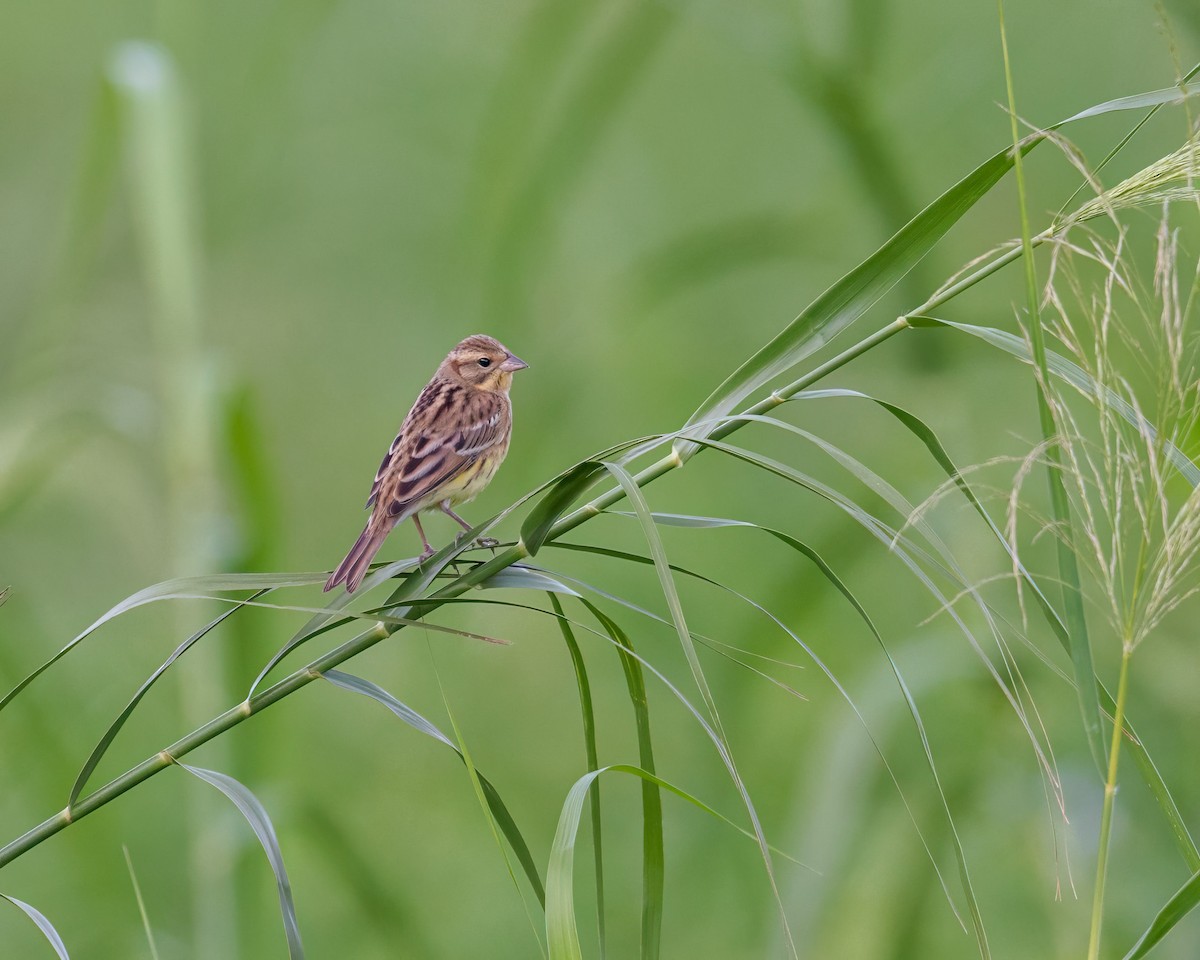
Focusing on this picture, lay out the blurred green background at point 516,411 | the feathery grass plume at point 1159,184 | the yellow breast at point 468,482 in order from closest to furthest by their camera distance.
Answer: the feathery grass plume at point 1159,184 < the yellow breast at point 468,482 < the blurred green background at point 516,411

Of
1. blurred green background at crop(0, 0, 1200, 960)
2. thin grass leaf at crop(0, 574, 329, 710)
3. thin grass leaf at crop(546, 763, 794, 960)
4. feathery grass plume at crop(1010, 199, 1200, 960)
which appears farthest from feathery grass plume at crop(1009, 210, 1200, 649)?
blurred green background at crop(0, 0, 1200, 960)

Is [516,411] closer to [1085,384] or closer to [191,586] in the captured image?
[191,586]

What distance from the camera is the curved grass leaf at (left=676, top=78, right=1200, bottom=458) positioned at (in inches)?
49.4

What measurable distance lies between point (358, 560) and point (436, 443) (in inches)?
19.7

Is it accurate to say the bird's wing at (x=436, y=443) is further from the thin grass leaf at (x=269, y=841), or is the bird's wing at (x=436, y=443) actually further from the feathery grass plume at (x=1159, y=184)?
the feathery grass plume at (x=1159, y=184)

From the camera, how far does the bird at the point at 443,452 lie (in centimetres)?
211

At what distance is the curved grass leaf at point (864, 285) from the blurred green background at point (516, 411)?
42.7 inches

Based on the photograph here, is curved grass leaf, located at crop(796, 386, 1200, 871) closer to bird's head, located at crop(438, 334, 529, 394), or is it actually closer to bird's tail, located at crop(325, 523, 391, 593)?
bird's tail, located at crop(325, 523, 391, 593)

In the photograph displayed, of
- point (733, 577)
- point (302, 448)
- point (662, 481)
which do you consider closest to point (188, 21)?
point (302, 448)

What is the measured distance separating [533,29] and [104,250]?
3.40 metres

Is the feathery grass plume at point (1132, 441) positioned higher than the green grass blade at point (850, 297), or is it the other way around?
the green grass blade at point (850, 297)

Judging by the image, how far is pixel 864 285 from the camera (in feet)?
4.41

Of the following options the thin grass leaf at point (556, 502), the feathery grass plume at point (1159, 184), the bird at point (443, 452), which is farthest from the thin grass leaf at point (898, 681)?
the bird at point (443, 452)

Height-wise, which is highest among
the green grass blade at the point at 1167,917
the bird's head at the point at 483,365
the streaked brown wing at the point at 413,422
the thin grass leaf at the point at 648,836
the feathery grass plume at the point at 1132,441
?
the bird's head at the point at 483,365
